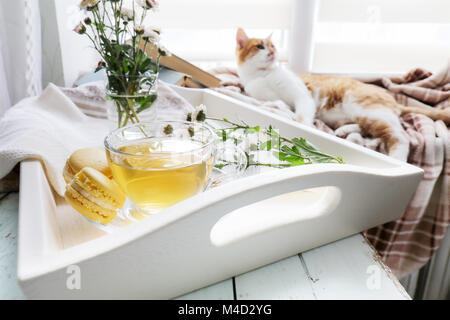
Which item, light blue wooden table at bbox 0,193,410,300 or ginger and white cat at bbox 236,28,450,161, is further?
ginger and white cat at bbox 236,28,450,161

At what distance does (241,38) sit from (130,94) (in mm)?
987

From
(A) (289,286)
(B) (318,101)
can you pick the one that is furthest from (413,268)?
(A) (289,286)

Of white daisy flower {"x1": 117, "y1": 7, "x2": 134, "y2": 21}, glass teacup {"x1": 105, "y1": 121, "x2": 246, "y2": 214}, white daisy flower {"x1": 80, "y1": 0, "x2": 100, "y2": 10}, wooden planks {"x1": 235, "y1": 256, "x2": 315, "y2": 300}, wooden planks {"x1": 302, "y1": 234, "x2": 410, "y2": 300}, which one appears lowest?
wooden planks {"x1": 235, "y1": 256, "x2": 315, "y2": 300}

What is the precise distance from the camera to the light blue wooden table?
0.31 metres

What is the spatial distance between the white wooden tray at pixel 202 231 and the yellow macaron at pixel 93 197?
23 mm

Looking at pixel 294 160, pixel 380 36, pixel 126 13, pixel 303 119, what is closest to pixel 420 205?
pixel 303 119

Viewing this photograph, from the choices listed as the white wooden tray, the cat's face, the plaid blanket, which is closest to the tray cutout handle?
the white wooden tray

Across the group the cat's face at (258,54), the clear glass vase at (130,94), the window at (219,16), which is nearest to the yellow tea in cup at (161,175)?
the clear glass vase at (130,94)

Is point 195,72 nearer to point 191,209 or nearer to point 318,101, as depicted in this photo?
point 318,101

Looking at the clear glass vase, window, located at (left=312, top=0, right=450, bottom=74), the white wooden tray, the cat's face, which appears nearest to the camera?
the white wooden tray

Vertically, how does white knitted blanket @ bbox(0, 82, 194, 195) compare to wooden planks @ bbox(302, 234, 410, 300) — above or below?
above

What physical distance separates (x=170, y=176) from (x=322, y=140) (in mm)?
306

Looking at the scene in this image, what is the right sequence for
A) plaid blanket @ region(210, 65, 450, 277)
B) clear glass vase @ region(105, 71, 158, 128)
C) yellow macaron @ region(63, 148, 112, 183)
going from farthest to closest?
plaid blanket @ region(210, 65, 450, 277) → clear glass vase @ region(105, 71, 158, 128) → yellow macaron @ region(63, 148, 112, 183)

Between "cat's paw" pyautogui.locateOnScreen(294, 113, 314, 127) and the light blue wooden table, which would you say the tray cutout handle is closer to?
the light blue wooden table
